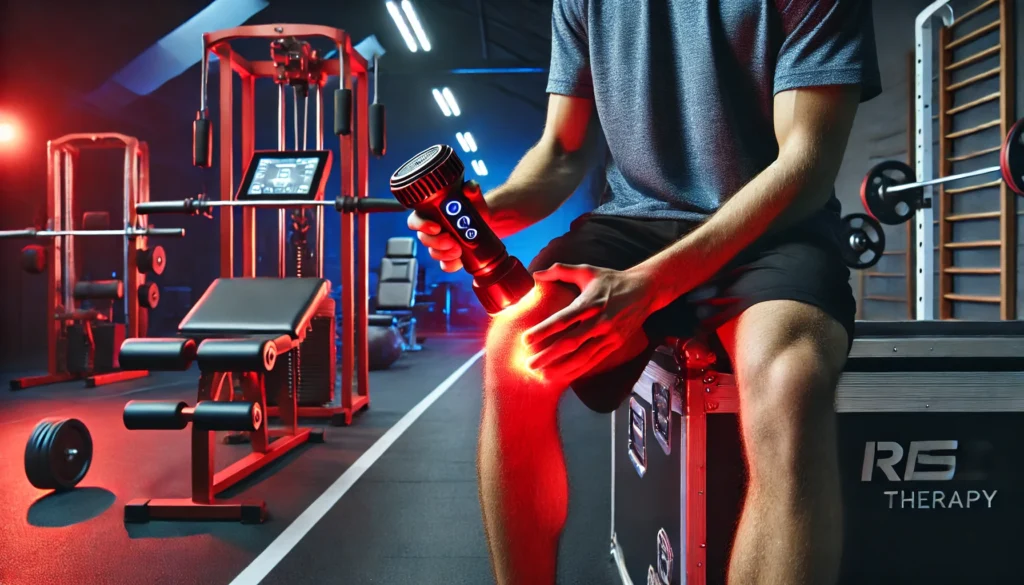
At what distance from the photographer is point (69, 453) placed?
224 centimetres

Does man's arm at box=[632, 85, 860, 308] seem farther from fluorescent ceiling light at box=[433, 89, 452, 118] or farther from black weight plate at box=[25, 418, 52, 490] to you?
fluorescent ceiling light at box=[433, 89, 452, 118]

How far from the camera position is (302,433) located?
288 centimetres

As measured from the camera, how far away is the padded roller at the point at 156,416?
6.24ft

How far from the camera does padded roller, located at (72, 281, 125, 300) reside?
4.76 metres

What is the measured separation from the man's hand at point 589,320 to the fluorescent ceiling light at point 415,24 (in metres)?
5.84

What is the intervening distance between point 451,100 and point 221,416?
305 inches

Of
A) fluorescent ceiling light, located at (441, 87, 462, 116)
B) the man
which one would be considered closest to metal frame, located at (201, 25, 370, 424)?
the man

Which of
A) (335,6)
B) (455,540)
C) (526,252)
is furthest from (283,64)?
(526,252)

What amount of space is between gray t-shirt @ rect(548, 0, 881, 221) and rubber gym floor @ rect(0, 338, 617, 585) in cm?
98

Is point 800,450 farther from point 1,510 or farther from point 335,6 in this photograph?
point 335,6

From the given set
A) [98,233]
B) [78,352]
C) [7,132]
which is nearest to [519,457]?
[98,233]

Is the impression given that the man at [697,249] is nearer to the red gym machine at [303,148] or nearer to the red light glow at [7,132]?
the red gym machine at [303,148]

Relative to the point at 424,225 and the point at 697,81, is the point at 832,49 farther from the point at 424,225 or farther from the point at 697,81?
the point at 424,225

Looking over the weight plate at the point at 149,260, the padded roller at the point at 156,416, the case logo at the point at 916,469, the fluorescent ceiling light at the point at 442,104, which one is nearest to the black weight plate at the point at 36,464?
the padded roller at the point at 156,416
